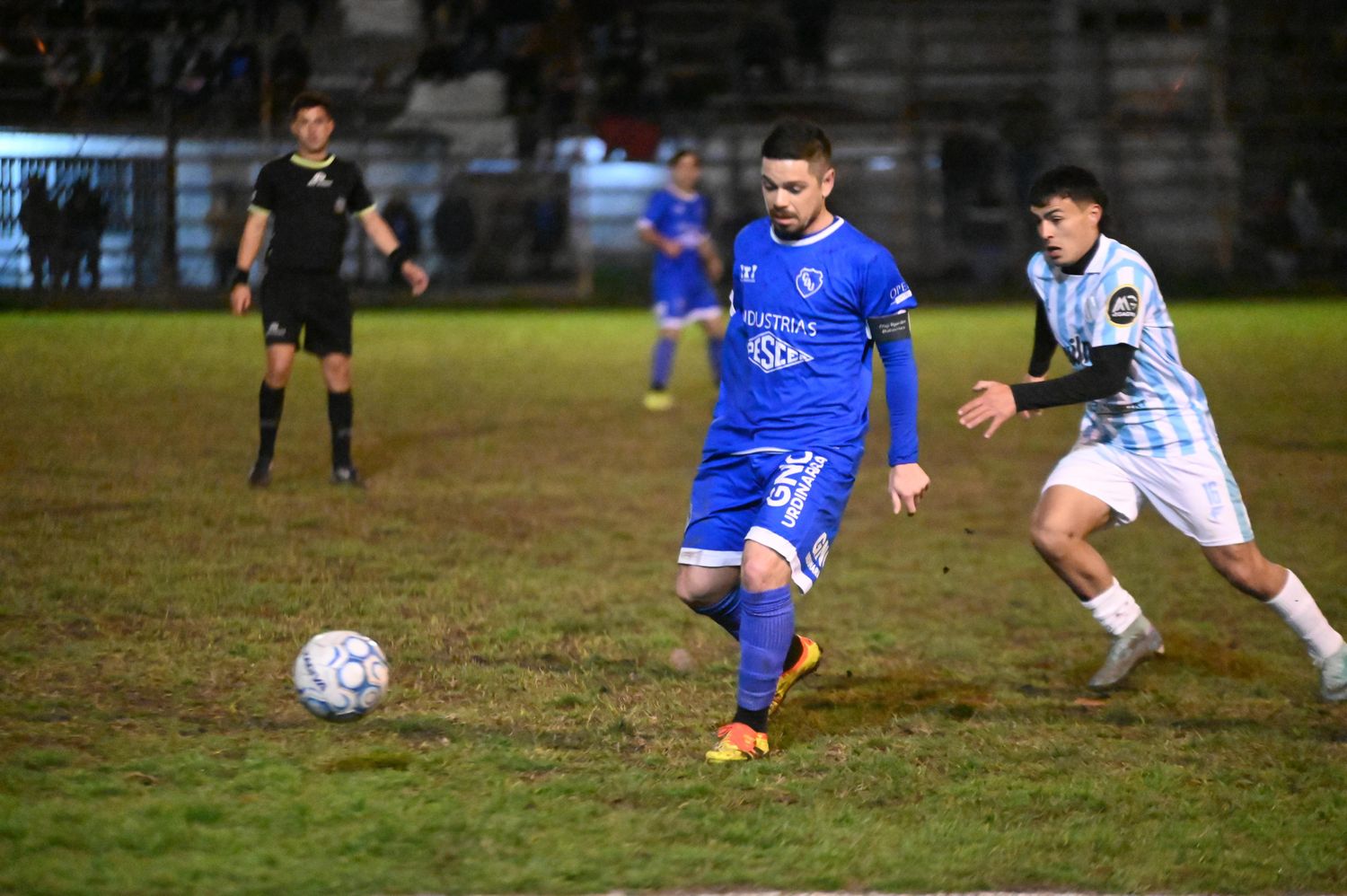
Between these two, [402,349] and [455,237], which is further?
[455,237]

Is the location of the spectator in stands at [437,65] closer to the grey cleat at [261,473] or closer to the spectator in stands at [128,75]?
the spectator in stands at [128,75]

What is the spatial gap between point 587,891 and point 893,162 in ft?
76.8

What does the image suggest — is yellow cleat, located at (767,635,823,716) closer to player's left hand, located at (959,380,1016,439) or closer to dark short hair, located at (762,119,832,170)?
player's left hand, located at (959,380,1016,439)

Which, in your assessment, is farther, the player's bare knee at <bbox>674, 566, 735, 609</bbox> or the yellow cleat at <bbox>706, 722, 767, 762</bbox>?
the player's bare knee at <bbox>674, 566, 735, 609</bbox>

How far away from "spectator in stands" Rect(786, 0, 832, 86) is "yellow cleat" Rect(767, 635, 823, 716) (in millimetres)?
23451

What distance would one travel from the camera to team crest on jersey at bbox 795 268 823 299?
14.8ft

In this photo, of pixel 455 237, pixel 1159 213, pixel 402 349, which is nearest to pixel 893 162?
pixel 1159 213

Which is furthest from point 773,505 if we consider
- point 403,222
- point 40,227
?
point 403,222

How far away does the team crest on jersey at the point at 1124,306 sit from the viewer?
4.92 meters

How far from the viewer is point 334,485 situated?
9.03 metres

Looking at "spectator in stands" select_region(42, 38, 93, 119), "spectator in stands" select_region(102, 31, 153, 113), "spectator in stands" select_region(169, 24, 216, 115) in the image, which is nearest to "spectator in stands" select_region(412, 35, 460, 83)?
"spectator in stands" select_region(169, 24, 216, 115)

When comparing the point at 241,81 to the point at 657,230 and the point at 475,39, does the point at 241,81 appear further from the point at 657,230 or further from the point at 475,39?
the point at 657,230

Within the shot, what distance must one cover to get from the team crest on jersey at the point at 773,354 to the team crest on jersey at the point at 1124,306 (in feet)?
3.60

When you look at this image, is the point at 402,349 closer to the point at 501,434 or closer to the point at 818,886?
the point at 501,434
